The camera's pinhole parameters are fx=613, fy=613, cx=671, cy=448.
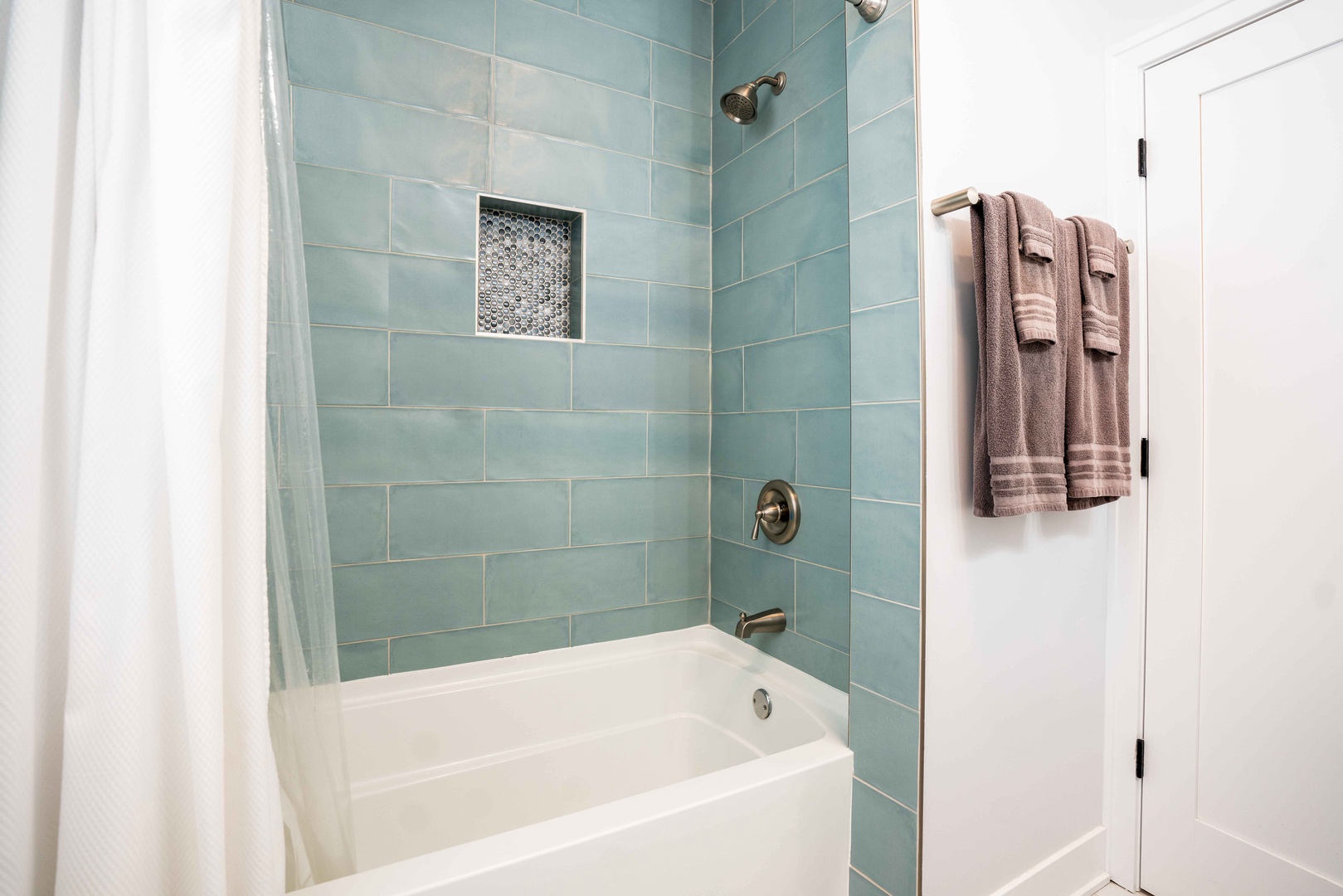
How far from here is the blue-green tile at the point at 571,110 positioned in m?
1.85

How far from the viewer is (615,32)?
2010 millimetres

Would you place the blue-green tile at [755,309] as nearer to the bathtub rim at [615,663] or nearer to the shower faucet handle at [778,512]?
the shower faucet handle at [778,512]

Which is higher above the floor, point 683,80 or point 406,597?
point 683,80

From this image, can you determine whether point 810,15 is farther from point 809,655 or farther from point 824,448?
point 809,655

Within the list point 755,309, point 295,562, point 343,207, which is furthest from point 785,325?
point 295,562

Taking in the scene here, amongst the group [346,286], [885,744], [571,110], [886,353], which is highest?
[571,110]

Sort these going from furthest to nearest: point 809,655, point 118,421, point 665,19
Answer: point 665,19, point 809,655, point 118,421

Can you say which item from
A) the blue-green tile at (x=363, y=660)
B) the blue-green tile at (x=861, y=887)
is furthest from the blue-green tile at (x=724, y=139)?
the blue-green tile at (x=861, y=887)

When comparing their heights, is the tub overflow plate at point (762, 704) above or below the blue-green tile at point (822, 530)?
below

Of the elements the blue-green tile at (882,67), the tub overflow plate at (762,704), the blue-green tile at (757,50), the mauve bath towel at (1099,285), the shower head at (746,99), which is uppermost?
the blue-green tile at (757,50)

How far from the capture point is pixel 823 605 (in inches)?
68.5

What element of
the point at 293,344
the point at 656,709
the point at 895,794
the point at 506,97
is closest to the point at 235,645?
the point at 293,344

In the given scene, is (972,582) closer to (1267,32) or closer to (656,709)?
(656,709)

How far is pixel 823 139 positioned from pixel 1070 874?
2060 millimetres
